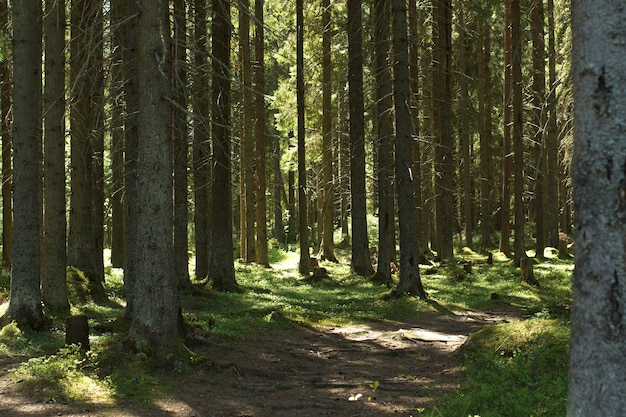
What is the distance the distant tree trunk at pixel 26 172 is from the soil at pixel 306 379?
172cm

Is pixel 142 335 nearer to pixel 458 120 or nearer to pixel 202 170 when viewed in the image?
pixel 202 170

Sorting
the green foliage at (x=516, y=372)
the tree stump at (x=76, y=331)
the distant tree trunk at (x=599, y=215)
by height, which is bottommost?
the green foliage at (x=516, y=372)

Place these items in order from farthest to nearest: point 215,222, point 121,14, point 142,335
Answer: point 215,222
point 121,14
point 142,335

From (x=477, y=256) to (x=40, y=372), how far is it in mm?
23836

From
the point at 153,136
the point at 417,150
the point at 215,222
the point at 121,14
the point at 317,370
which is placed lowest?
the point at 317,370

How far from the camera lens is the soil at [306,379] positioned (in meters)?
6.77

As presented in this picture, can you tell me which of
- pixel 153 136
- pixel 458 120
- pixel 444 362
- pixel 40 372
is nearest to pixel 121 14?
pixel 153 136

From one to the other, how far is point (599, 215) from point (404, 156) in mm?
12089

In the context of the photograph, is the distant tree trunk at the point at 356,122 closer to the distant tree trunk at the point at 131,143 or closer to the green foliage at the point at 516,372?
the distant tree trunk at the point at 131,143

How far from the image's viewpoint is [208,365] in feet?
27.3

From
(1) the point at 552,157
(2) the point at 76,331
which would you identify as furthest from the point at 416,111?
(2) the point at 76,331

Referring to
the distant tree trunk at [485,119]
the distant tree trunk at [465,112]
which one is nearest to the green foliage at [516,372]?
the distant tree trunk at [465,112]

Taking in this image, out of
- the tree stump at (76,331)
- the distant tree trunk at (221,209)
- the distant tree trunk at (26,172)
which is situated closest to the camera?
the tree stump at (76,331)

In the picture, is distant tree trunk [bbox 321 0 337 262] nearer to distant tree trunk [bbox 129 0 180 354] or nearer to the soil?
the soil
